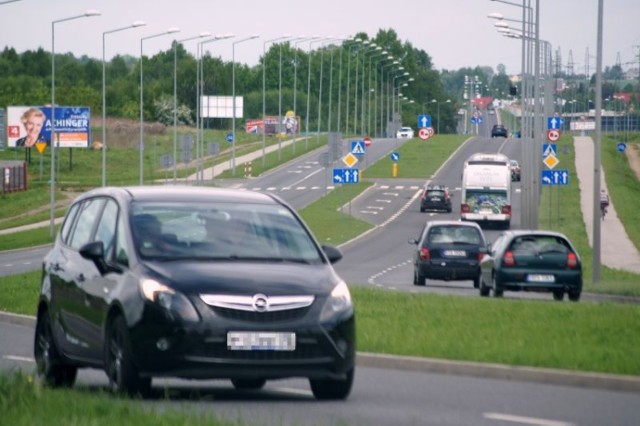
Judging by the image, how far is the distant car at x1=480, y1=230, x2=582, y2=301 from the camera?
32531mm

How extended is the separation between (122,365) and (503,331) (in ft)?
24.5

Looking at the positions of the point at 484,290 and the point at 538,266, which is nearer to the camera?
the point at 538,266

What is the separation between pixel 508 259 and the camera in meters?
32.8

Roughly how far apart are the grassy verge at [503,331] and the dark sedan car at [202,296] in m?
3.29

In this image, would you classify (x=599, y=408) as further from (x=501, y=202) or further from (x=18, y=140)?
(x=18, y=140)

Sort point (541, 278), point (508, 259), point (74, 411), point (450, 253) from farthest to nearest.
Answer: point (450, 253), point (508, 259), point (541, 278), point (74, 411)

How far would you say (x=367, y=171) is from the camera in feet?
408

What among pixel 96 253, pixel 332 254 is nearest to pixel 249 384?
pixel 332 254

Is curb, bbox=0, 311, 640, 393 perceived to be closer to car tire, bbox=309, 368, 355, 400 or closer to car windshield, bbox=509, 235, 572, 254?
car tire, bbox=309, 368, 355, 400

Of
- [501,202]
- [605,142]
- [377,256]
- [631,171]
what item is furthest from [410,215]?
[605,142]

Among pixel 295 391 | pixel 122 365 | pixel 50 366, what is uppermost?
pixel 122 365

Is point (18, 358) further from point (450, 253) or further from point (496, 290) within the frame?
point (450, 253)

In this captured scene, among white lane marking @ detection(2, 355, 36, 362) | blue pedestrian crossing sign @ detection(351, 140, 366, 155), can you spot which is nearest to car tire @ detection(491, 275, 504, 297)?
white lane marking @ detection(2, 355, 36, 362)

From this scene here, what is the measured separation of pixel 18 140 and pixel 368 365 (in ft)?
321
